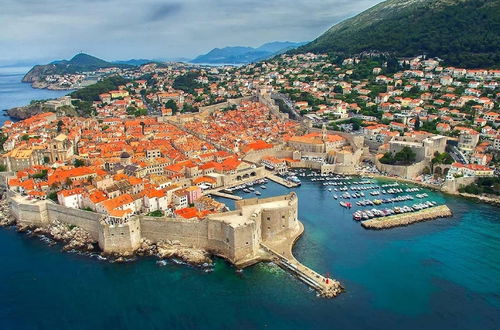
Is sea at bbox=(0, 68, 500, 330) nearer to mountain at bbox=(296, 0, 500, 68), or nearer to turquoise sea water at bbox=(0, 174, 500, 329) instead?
turquoise sea water at bbox=(0, 174, 500, 329)

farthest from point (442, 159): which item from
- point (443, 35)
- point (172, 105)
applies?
point (443, 35)

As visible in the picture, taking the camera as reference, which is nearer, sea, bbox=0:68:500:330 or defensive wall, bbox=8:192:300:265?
sea, bbox=0:68:500:330

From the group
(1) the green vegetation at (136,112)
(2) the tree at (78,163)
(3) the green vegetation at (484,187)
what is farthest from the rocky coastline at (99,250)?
(1) the green vegetation at (136,112)

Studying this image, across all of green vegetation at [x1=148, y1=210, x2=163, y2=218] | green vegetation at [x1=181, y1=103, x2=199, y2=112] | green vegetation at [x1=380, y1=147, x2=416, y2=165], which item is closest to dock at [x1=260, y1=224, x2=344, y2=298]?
green vegetation at [x1=148, y1=210, x2=163, y2=218]

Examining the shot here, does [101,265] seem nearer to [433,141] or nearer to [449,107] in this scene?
[433,141]

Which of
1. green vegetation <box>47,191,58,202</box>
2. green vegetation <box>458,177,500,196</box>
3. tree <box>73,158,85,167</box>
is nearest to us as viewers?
green vegetation <box>47,191,58,202</box>

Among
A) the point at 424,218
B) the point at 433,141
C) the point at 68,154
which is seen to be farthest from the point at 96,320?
the point at 433,141
